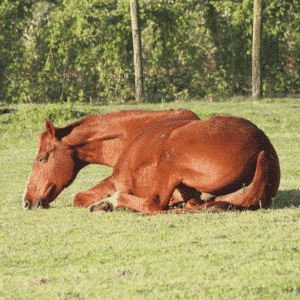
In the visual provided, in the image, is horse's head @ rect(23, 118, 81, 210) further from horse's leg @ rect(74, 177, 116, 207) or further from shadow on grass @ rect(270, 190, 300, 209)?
shadow on grass @ rect(270, 190, 300, 209)

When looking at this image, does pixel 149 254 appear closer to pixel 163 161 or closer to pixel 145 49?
pixel 163 161

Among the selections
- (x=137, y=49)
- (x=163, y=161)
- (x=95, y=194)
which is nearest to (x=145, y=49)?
(x=137, y=49)

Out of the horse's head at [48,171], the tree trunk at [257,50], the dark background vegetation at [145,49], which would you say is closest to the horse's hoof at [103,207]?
the horse's head at [48,171]

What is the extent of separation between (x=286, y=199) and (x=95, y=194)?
7.83 feet

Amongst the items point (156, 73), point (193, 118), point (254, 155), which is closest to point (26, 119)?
point (156, 73)

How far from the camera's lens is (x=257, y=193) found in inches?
203

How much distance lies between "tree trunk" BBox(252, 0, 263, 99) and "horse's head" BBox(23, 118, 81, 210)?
1289cm

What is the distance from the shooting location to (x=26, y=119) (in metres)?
15.0

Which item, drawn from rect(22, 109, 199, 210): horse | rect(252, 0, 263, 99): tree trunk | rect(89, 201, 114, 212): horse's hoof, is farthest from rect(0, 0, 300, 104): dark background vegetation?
rect(89, 201, 114, 212): horse's hoof

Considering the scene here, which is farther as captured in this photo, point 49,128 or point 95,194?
point 95,194

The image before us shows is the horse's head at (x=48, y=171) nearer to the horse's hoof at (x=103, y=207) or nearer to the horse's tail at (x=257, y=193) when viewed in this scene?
the horse's hoof at (x=103, y=207)

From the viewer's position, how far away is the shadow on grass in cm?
579

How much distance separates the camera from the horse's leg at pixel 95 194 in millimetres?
6086

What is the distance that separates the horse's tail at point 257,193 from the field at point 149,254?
13 centimetres
